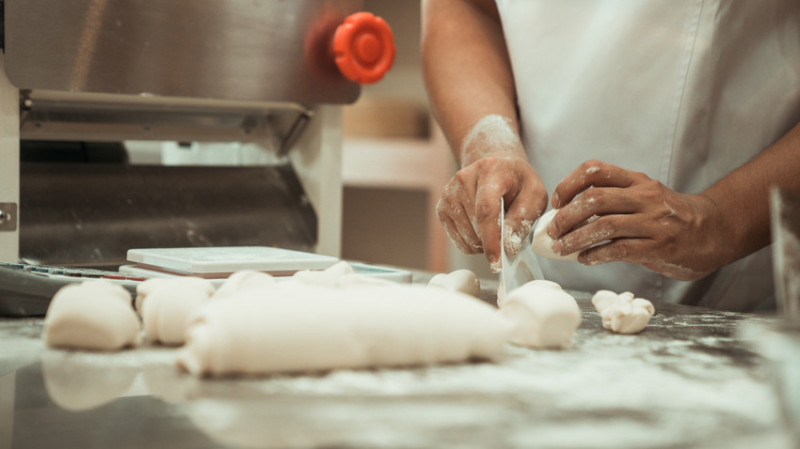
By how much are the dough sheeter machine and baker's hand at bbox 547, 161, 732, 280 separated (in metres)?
0.45

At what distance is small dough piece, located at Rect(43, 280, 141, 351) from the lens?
0.72m

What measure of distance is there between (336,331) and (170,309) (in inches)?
7.0

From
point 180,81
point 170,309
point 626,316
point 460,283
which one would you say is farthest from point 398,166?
point 170,309

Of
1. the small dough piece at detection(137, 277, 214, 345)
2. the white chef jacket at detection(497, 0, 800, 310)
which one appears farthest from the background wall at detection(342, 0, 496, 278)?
the small dough piece at detection(137, 277, 214, 345)

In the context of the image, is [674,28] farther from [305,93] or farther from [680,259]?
[305,93]

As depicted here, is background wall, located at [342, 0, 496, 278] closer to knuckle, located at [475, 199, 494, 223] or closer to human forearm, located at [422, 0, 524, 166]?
human forearm, located at [422, 0, 524, 166]

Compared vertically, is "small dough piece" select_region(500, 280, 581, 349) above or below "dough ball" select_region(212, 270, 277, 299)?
below

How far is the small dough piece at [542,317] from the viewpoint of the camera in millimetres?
779

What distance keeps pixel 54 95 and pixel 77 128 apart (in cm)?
13

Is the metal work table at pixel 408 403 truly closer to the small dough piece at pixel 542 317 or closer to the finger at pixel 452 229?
the small dough piece at pixel 542 317

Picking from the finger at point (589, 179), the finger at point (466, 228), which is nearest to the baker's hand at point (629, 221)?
the finger at point (589, 179)

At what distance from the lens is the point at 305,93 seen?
1.39m

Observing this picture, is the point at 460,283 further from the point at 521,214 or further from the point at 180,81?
the point at 180,81

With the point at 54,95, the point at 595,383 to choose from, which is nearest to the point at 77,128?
the point at 54,95
